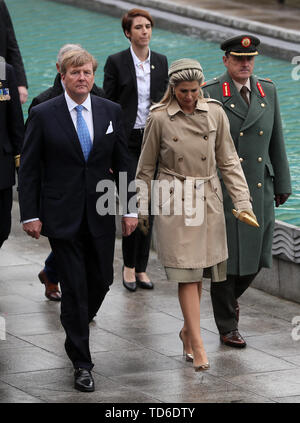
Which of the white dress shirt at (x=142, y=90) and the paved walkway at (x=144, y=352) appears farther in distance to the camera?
the white dress shirt at (x=142, y=90)

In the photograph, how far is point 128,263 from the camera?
9672 mm

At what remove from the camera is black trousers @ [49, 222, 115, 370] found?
7.48 metres

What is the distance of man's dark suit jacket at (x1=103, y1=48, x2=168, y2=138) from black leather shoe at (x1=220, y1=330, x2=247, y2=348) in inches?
79.2

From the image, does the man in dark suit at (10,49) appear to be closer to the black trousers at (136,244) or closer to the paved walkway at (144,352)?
the black trousers at (136,244)

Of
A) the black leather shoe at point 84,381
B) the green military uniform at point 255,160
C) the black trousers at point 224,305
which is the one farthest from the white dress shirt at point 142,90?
the black leather shoe at point 84,381

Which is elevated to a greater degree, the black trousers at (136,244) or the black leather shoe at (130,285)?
the black trousers at (136,244)

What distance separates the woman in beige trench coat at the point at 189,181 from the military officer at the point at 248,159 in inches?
16.0

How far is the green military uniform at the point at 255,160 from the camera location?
27.0 feet

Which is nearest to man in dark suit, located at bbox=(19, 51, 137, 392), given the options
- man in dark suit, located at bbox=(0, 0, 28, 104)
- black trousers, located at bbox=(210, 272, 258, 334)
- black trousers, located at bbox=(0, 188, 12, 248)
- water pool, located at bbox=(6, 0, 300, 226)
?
black trousers, located at bbox=(210, 272, 258, 334)

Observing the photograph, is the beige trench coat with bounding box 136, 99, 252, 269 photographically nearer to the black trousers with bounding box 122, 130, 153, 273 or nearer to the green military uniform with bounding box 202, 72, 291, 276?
the green military uniform with bounding box 202, 72, 291, 276

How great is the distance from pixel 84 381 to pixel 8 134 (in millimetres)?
2266

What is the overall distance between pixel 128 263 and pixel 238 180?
2086mm
